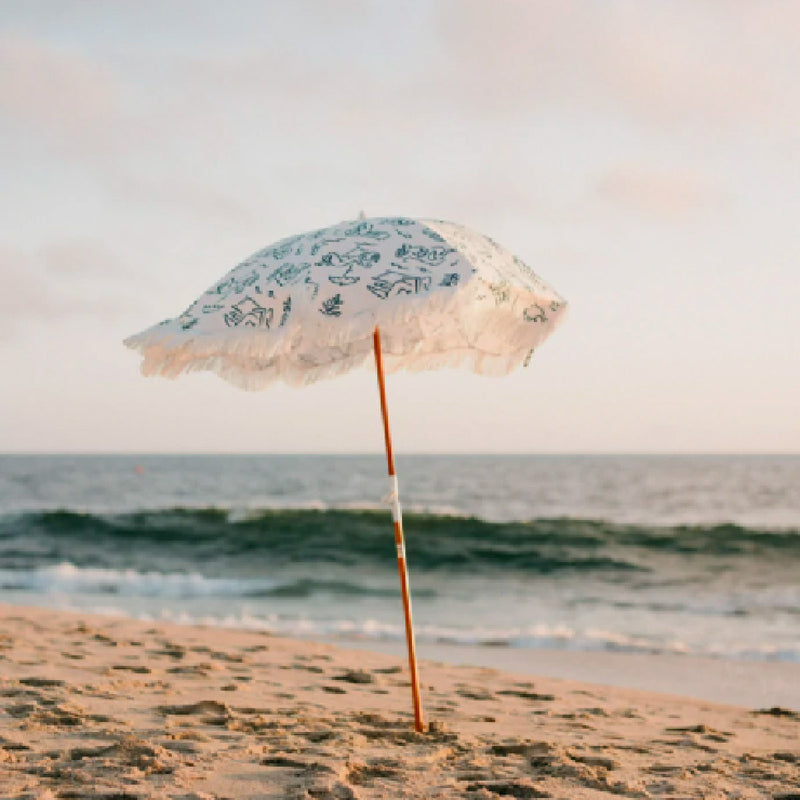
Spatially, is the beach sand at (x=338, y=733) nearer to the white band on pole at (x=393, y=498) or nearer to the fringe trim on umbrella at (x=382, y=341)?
the white band on pole at (x=393, y=498)

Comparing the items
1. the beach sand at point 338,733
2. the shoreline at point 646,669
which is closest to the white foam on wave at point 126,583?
the shoreline at point 646,669

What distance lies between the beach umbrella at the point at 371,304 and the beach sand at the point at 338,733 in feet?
2.02

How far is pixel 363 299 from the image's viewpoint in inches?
158

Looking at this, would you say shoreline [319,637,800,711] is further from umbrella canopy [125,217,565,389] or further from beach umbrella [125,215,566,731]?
umbrella canopy [125,217,565,389]

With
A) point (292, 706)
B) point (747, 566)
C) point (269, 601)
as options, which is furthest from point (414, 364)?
point (747, 566)

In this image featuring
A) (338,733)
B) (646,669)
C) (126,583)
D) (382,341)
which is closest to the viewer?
(338,733)

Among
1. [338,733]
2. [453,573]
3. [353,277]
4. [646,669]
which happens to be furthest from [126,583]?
[353,277]

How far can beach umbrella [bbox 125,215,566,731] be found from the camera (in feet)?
13.0

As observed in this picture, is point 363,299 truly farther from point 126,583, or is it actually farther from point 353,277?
point 126,583

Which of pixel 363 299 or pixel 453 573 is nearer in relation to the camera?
pixel 363 299

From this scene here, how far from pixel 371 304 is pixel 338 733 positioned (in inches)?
91.3

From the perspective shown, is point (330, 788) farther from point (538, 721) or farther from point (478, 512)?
Answer: point (478, 512)

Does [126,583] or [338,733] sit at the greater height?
[338,733]

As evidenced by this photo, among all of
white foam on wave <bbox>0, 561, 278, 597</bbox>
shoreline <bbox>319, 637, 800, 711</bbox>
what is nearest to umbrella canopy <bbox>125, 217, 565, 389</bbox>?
shoreline <bbox>319, 637, 800, 711</bbox>
